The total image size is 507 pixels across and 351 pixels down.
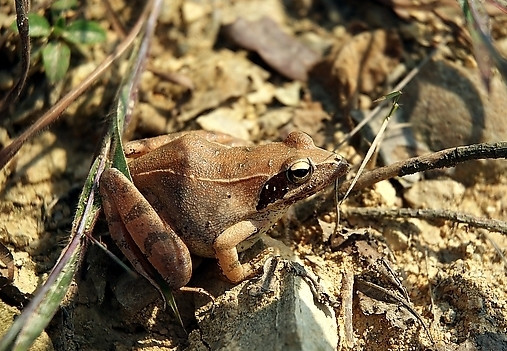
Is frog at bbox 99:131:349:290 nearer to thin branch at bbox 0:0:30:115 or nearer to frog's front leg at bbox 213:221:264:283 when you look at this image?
frog's front leg at bbox 213:221:264:283

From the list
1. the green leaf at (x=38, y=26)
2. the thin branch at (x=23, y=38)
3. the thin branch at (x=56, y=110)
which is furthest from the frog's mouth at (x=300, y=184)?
the green leaf at (x=38, y=26)

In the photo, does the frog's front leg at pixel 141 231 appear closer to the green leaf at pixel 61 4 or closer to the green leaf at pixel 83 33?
the green leaf at pixel 83 33

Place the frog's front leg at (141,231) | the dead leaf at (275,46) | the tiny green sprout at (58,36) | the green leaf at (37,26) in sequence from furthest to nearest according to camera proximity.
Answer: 1. the dead leaf at (275,46)
2. the tiny green sprout at (58,36)
3. the green leaf at (37,26)
4. the frog's front leg at (141,231)

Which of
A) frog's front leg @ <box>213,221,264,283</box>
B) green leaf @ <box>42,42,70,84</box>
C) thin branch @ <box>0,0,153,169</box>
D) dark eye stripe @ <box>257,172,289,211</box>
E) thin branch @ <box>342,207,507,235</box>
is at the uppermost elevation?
green leaf @ <box>42,42,70,84</box>

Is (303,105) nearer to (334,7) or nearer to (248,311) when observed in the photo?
(334,7)

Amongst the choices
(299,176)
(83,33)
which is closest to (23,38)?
(83,33)

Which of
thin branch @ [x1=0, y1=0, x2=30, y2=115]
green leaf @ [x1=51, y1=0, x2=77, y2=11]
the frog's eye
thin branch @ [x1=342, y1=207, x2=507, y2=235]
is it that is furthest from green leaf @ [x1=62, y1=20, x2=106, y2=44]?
thin branch @ [x1=342, y1=207, x2=507, y2=235]

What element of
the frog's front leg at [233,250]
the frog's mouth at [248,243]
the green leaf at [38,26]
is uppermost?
the green leaf at [38,26]
